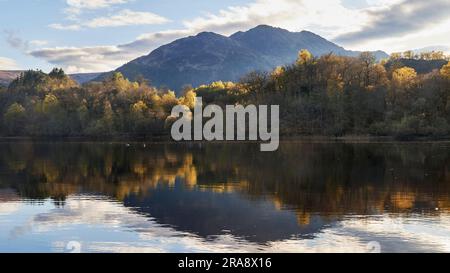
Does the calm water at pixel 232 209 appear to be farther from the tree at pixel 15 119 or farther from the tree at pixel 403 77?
the tree at pixel 15 119

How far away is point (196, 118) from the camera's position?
14112 cm

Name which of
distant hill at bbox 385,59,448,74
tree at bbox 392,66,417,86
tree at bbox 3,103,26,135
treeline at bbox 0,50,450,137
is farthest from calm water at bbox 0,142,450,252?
distant hill at bbox 385,59,448,74

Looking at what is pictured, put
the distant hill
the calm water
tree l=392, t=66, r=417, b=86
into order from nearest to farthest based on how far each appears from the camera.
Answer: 1. the calm water
2. tree l=392, t=66, r=417, b=86
3. the distant hill

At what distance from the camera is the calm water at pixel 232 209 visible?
21.4 metres

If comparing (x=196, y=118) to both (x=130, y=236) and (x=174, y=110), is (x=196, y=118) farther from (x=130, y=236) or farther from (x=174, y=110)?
(x=130, y=236)

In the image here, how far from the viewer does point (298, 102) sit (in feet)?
428

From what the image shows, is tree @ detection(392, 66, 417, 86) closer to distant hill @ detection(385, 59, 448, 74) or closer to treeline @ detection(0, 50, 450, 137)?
treeline @ detection(0, 50, 450, 137)

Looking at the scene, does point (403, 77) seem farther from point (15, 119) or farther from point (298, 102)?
point (15, 119)

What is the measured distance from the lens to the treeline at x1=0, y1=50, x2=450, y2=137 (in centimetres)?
11738

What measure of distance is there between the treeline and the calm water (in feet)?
233

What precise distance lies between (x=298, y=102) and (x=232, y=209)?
103455 mm

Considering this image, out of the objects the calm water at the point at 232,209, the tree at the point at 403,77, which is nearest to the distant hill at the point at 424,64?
the tree at the point at 403,77
